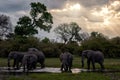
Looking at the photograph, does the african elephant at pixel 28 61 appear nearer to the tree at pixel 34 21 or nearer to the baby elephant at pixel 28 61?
the baby elephant at pixel 28 61

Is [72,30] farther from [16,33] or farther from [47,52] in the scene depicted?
[47,52]

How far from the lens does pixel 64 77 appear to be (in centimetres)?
2628

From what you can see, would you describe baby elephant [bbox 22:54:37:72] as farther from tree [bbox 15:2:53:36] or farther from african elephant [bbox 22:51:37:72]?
tree [bbox 15:2:53:36]

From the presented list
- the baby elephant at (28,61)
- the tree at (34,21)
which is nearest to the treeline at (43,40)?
the tree at (34,21)

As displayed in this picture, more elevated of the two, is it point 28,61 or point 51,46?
point 51,46

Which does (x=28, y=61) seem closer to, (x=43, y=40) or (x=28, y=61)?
(x=28, y=61)

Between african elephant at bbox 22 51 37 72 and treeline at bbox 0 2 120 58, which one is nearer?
african elephant at bbox 22 51 37 72

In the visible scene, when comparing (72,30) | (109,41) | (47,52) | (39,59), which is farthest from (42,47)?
(72,30)

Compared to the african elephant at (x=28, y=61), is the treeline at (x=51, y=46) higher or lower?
higher

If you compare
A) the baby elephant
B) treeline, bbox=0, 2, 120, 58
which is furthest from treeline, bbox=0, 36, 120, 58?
the baby elephant

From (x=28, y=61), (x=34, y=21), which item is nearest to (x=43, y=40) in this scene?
(x=34, y=21)

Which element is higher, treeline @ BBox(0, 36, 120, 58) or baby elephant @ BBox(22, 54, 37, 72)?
treeline @ BBox(0, 36, 120, 58)

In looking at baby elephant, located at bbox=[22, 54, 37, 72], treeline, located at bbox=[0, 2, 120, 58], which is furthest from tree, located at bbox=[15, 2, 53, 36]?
baby elephant, located at bbox=[22, 54, 37, 72]

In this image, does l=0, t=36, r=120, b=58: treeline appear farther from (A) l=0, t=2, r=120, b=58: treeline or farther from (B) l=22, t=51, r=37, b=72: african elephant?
(B) l=22, t=51, r=37, b=72: african elephant
